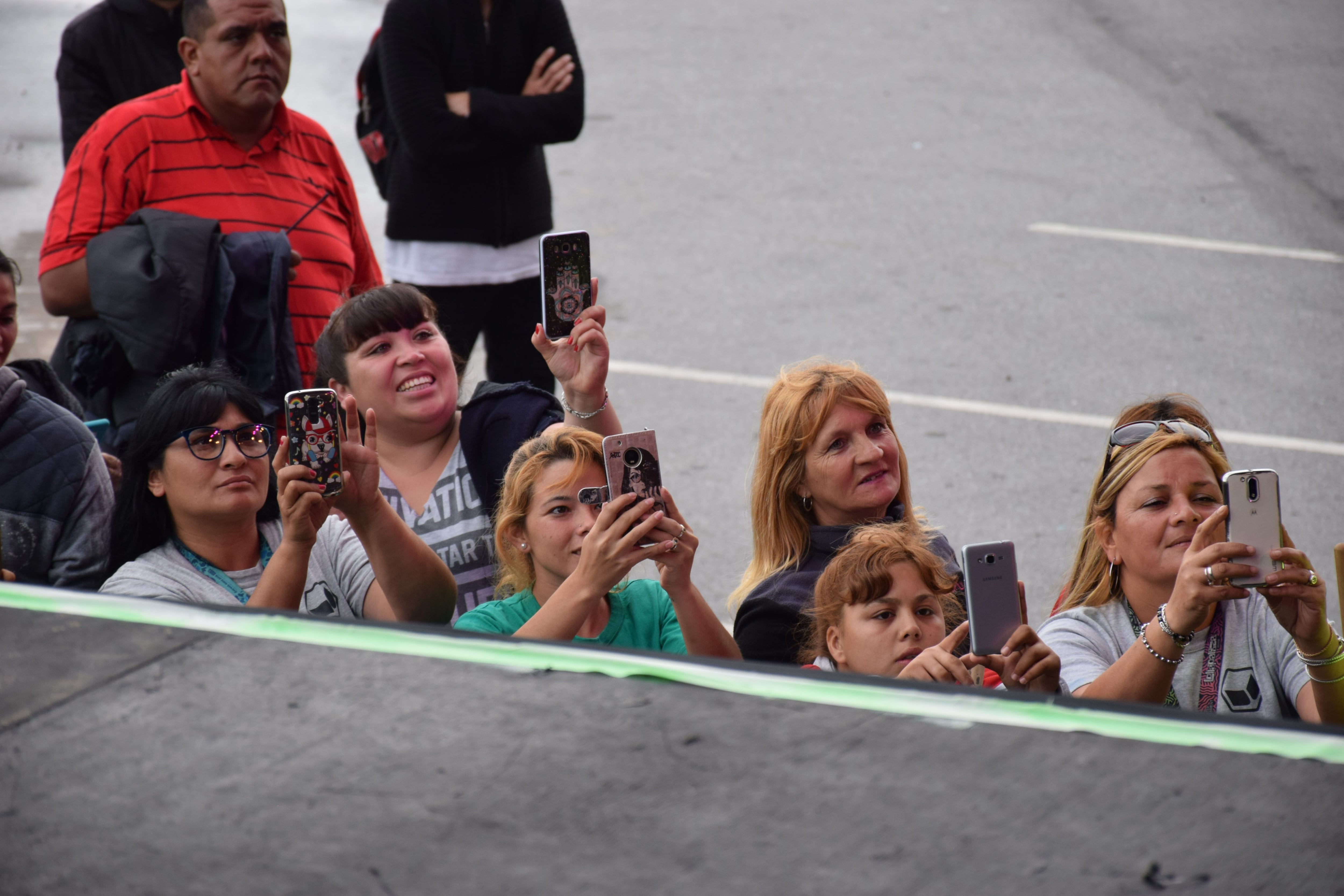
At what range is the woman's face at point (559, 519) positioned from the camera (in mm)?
2768

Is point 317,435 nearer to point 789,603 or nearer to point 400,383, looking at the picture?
point 400,383

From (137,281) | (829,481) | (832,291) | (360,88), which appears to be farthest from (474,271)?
(832,291)

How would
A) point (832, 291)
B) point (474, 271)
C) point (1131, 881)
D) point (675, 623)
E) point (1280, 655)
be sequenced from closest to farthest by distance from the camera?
point (1131, 881), point (1280, 655), point (675, 623), point (474, 271), point (832, 291)

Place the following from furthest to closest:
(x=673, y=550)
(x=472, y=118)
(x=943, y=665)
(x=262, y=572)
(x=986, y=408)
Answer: (x=986, y=408) < (x=472, y=118) < (x=262, y=572) < (x=673, y=550) < (x=943, y=665)

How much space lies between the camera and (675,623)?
289 centimetres

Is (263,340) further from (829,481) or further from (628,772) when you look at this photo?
(628,772)

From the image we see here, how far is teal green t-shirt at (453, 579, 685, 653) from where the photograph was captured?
9.11 ft

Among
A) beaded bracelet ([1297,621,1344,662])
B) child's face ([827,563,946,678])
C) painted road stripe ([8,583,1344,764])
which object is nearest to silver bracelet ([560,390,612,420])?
child's face ([827,563,946,678])

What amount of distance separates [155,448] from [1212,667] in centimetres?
220

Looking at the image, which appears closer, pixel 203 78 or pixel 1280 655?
pixel 1280 655

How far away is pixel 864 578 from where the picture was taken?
8.78 ft

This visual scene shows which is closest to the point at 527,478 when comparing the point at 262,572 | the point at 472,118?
the point at 262,572

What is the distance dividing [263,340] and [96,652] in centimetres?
239

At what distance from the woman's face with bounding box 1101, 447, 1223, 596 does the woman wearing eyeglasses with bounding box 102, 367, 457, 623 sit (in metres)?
1.40
